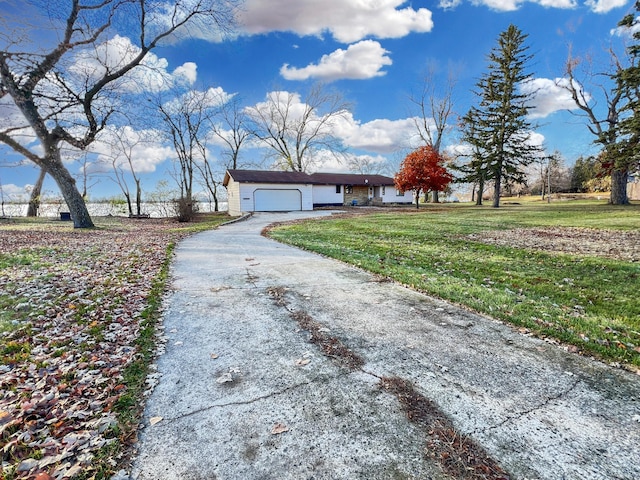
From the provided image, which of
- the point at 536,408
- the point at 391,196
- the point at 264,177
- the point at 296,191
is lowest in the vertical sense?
the point at 536,408

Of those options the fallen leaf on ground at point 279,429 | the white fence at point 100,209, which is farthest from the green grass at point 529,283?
the white fence at point 100,209

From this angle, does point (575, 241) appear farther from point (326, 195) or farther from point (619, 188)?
A: point (326, 195)

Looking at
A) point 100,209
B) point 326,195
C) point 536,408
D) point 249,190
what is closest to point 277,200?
point 249,190

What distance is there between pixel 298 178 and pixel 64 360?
88.0ft

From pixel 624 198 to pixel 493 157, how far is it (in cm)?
933

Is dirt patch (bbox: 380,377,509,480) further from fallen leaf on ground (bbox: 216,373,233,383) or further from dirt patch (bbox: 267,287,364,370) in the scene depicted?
fallen leaf on ground (bbox: 216,373,233,383)

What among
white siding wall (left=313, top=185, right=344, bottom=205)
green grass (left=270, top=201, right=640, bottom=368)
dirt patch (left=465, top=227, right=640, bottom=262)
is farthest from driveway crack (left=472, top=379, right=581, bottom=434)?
white siding wall (left=313, top=185, right=344, bottom=205)

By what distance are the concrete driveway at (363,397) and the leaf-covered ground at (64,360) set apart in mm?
329

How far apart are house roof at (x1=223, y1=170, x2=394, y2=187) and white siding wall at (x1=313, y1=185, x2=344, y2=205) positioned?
0.68 m

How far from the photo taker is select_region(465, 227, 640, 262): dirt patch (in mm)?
7422

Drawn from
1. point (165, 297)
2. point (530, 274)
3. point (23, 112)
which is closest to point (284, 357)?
Result: point (165, 297)

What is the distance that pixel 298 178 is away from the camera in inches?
1135

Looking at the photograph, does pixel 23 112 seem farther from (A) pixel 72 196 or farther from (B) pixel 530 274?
(B) pixel 530 274

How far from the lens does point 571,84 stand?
25031mm
